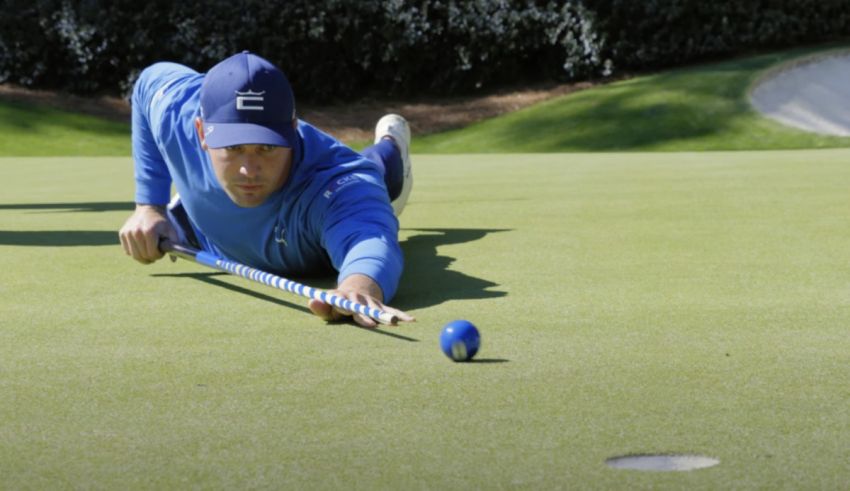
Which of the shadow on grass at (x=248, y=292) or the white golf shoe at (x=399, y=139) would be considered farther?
the white golf shoe at (x=399, y=139)

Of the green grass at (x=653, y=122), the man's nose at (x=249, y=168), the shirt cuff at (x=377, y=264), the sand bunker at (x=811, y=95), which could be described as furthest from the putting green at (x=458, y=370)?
the sand bunker at (x=811, y=95)

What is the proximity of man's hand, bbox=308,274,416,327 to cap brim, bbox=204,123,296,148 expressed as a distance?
23.4 inches

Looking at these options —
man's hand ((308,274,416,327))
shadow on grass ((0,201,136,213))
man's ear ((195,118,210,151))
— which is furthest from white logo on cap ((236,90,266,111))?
shadow on grass ((0,201,136,213))

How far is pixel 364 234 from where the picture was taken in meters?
4.64

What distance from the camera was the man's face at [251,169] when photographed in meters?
4.64

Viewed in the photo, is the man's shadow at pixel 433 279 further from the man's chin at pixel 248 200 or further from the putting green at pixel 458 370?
the man's chin at pixel 248 200

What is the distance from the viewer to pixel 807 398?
3.04m

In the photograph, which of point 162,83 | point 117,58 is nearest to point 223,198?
point 162,83

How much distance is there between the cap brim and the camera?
4508 mm

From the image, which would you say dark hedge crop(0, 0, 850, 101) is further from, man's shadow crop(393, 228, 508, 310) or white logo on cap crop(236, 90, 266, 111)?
white logo on cap crop(236, 90, 266, 111)

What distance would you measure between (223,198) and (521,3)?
67.8ft

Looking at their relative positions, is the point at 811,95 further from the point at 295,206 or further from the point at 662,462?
the point at 662,462

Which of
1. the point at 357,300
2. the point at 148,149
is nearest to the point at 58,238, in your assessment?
the point at 148,149

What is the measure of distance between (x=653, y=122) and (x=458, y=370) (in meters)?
19.4
